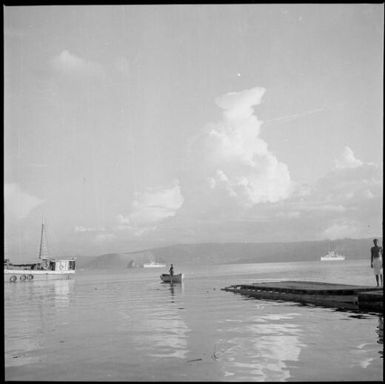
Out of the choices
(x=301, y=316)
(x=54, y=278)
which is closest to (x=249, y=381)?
(x=301, y=316)

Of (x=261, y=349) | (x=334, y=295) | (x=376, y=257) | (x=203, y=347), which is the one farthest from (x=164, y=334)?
(x=334, y=295)

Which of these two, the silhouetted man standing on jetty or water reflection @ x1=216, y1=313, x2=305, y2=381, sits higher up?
the silhouetted man standing on jetty

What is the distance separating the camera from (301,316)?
865 inches

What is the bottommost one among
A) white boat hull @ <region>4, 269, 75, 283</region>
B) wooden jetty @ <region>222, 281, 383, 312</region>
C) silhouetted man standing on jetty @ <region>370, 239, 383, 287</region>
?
white boat hull @ <region>4, 269, 75, 283</region>

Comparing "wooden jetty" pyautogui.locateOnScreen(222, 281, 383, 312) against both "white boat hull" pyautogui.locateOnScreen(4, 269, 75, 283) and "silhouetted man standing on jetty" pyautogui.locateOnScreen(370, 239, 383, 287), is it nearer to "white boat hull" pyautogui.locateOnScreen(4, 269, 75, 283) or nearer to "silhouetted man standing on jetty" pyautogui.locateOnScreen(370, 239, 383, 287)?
"silhouetted man standing on jetty" pyautogui.locateOnScreen(370, 239, 383, 287)

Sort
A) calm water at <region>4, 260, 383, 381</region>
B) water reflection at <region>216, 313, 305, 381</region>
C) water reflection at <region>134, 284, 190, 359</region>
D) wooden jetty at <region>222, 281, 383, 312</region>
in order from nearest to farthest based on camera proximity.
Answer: water reflection at <region>216, 313, 305, 381</region> → calm water at <region>4, 260, 383, 381</region> → water reflection at <region>134, 284, 190, 359</region> → wooden jetty at <region>222, 281, 383, 312</region>

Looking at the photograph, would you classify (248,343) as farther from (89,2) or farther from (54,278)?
(54,278)

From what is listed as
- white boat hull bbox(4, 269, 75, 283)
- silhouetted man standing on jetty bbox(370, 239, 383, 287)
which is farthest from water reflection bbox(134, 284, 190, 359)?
white boat hull bbox(4, 269, 75, 283)

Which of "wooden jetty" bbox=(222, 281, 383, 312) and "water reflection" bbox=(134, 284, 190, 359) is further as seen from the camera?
"wooden jetty" bbox=(222, 281, 383, 312)

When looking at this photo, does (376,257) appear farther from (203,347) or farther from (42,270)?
(42,270)

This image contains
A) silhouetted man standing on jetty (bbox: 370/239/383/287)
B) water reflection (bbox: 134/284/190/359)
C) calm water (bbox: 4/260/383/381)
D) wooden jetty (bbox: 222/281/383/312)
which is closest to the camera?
calm water (bbox: 4/260/383/381)

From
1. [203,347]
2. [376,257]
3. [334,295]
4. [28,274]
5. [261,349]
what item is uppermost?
[376,257]

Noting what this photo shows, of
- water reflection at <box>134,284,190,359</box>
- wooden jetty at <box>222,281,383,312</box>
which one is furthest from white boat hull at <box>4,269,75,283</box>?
water reflection at <box>134,284,190,359</box>

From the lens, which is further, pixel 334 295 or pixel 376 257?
pixel 334 295
